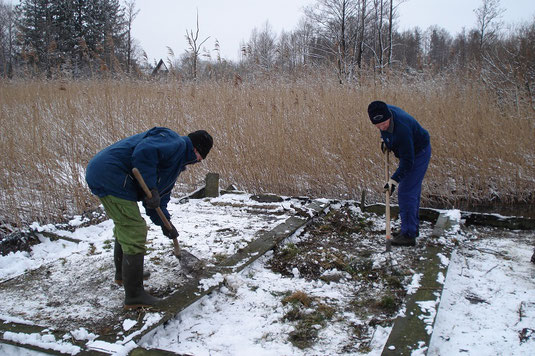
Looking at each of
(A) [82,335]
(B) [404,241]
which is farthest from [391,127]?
(A) [82,335]

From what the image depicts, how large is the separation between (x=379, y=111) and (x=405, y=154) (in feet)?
1.63

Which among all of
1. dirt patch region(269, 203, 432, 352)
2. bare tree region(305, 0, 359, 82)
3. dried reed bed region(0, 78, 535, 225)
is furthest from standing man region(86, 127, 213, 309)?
bare tree region(305, 0, 359, 82)

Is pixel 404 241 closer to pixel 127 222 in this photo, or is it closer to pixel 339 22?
pixel 127 222

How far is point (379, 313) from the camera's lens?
2.73m

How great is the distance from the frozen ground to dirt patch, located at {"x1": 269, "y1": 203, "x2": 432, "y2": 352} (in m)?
0.02

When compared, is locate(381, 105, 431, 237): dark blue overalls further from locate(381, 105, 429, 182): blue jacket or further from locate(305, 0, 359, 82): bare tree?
locate(305, 0, 359, 82): bare tree

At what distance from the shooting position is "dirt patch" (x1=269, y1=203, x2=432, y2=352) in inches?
102

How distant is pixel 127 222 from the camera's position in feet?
8.49

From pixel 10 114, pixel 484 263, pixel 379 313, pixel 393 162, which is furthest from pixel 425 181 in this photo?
pixel 10 114

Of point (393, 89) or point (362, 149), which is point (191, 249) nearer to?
point (362, 149)

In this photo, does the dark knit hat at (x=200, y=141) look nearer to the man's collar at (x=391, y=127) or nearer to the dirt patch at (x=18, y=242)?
the man's collar at (x=391, y=127)

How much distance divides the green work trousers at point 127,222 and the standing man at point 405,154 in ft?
7.55

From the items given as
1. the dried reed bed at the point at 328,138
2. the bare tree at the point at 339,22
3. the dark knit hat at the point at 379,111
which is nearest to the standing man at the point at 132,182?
the dark knit hat at the point at 379,111

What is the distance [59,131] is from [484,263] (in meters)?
6.41
